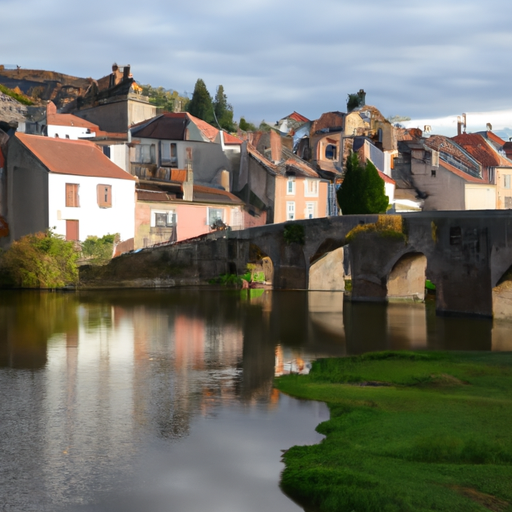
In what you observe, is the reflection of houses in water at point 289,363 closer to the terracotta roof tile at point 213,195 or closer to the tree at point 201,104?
the terracotta roof tile at point 213,195

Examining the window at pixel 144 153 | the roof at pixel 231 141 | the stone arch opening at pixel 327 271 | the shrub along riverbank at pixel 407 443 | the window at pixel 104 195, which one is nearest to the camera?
the shrub along riverbank at pixel 407 443

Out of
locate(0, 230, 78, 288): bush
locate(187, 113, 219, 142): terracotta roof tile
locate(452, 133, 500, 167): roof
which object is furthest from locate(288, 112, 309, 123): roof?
locate(0, 230, 78, 288): bush

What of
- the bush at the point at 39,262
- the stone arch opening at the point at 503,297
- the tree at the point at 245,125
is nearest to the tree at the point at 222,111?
the tree at the point at 245,125

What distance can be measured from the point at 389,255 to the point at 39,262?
2042 centimetres

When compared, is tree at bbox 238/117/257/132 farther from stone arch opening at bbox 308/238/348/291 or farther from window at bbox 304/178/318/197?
stone arch opening at bbox 308/238/348/291

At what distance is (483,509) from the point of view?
11.1 meters

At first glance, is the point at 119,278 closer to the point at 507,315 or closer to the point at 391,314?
the point at 391,314

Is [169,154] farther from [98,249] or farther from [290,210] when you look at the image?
[98,249]

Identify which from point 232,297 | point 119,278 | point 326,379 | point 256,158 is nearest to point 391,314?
point 232,297

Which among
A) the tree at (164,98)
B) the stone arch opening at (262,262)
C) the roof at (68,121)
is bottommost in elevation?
the stone arch opening at (262,262)

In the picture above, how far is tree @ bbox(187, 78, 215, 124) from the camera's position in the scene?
8350cm

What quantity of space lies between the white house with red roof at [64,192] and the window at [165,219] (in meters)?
2.27

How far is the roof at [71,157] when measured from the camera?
5162 cm

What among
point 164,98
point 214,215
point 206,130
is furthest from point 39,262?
point 164,98
